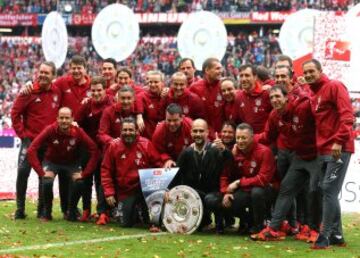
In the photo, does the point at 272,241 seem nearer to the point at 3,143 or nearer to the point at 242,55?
the point at 3,143

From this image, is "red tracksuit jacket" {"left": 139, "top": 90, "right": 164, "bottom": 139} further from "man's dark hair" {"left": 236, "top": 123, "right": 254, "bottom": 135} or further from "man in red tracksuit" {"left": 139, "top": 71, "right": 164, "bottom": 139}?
"man's dark hair" {"left": 236, "top": 123, "right": 254, "bottom": 135}

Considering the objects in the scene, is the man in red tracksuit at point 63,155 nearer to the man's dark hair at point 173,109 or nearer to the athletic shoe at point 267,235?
the man's dark hair at point 173,109

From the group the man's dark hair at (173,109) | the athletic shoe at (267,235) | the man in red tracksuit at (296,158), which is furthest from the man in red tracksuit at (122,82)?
the athletic shoe at (267,235)

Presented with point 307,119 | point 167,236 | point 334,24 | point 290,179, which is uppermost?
point 334,24

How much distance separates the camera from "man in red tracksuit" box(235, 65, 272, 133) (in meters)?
10.2

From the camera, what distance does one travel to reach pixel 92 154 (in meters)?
11.2

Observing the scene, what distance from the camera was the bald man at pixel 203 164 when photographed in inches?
395

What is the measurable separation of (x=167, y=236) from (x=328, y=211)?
1.95m

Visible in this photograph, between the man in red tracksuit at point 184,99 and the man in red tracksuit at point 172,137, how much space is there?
258 millimetres

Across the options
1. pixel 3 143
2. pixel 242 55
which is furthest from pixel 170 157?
pixel 242 55

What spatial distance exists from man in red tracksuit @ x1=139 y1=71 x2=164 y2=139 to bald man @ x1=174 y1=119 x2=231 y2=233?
1088 millimetres

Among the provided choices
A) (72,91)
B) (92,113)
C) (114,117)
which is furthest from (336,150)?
(72,91)

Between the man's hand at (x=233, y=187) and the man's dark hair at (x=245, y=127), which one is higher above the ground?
the man's dark hair at (x=245, y=127)

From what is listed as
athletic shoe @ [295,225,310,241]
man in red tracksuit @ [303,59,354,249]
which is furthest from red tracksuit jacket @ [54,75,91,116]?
man in red tracksuit @ [303,59,354,249]
